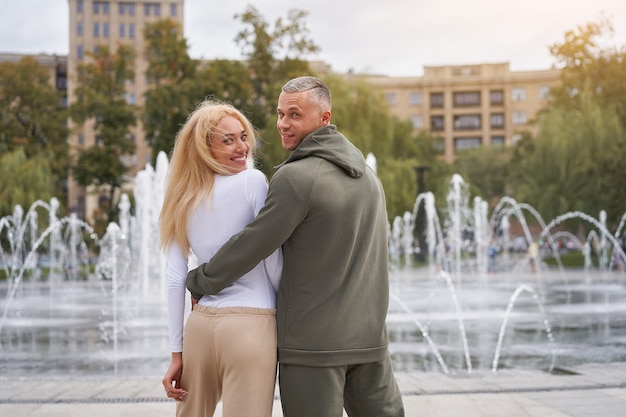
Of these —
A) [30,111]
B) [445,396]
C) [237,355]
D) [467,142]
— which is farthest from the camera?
[467,142]

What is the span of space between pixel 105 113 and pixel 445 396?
1331 inches

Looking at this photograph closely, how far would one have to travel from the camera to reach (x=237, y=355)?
2479 mm

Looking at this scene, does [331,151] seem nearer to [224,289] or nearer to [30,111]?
[224,289]

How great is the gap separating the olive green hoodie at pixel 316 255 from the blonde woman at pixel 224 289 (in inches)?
2.5

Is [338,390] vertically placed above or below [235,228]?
below

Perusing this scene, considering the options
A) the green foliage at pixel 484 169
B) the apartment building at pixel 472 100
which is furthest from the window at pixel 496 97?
the green foliage at pixel 484 169

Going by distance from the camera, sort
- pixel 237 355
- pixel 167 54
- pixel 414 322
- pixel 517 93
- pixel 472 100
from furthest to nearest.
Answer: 1. pixel 517 93
2. pixel 472 100
3. pixel 167 54
4. pixel 414 322
5. pixel 237 355

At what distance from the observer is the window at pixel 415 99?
80.7 meters

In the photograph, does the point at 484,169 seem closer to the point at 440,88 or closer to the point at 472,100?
the point at 472,100

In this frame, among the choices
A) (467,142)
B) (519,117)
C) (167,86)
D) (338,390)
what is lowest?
(338,390)

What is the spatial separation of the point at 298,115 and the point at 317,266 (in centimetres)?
49

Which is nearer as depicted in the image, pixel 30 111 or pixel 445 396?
pixel 445 396

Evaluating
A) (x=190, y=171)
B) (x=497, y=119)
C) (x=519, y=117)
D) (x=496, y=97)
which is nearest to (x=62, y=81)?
(x=496, y=97)

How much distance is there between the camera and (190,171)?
2666mm
